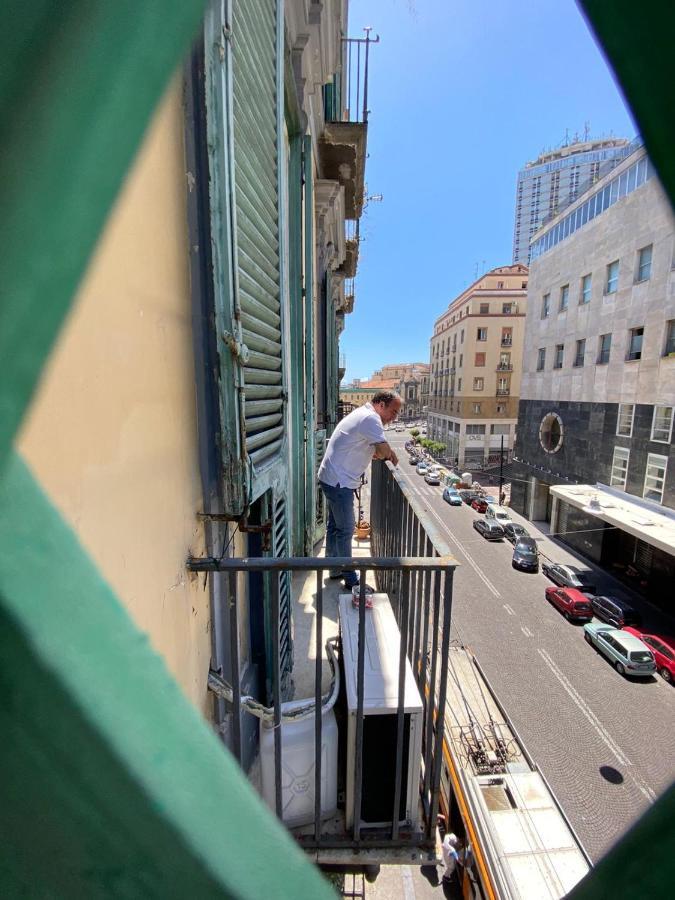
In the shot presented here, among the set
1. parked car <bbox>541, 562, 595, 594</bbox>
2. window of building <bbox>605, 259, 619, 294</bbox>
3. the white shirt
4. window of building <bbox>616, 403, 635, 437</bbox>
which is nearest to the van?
parked car <bbox>541, 562, 595, 594</bbox>

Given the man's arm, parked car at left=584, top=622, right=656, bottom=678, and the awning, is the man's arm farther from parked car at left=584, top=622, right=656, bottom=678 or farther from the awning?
the awning

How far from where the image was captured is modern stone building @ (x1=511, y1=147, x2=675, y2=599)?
15312 mm

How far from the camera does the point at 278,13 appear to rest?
2414 mm

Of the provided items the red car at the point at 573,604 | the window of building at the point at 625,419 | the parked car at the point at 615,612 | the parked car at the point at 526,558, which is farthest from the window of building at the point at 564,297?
the parked car at the point at 615,612

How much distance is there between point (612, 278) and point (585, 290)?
74.3 inches

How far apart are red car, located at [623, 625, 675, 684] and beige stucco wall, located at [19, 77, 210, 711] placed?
15.0 m

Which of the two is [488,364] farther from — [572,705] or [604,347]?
[572,705]

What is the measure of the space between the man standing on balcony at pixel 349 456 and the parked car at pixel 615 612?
14428 millimetres

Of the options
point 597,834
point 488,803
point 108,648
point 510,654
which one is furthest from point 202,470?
point 510,654

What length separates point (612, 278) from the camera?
59.9ft

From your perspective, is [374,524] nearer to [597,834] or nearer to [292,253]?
→ [292,253]

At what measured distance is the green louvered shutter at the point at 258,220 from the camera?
6.06ft

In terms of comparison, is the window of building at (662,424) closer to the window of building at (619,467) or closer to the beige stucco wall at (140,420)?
the window of building at (619,467)

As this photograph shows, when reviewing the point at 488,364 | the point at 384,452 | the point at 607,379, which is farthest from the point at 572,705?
the point at 488,364
